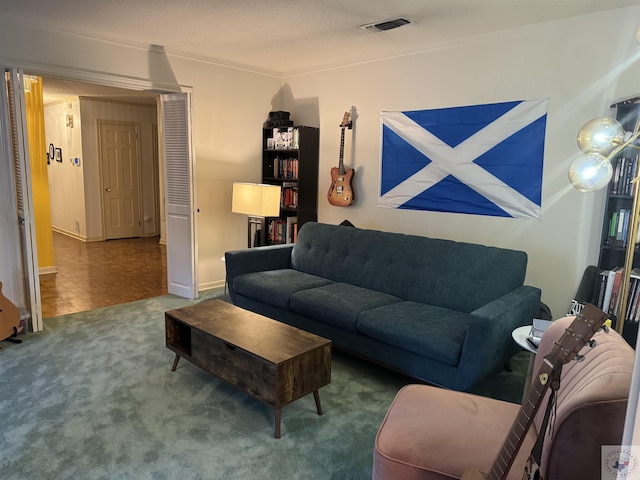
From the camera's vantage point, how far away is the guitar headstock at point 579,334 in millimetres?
1155

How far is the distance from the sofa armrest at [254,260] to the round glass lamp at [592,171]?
2565mm

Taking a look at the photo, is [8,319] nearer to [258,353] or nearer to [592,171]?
[258,353]

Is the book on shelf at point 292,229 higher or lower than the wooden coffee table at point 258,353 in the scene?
higher

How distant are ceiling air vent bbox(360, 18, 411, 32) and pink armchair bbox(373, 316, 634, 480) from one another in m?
2.49

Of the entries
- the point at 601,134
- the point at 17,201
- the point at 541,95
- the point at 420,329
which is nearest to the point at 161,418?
the point at 420,329

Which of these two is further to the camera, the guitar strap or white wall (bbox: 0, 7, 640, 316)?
white wall (bbox: 0, 7, 640, 316)

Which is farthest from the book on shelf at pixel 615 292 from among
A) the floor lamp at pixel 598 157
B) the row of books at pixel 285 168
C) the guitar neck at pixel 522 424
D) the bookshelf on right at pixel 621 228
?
the row of books at pixel 285 168

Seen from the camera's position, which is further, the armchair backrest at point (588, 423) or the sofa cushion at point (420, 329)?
the sofa cushion at point (420, 329)

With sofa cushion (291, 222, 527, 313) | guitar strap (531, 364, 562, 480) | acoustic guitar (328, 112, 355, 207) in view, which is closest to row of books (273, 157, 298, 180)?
acoustic guitar (328, 112, 355, 207)

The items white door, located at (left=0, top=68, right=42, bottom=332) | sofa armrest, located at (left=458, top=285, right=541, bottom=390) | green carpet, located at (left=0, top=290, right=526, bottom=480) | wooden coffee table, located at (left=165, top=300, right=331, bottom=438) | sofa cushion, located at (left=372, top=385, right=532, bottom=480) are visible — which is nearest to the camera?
sofa cushion, located at (left=372, top=385, right=532, bottom=480)

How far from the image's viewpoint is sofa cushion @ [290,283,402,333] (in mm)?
2934

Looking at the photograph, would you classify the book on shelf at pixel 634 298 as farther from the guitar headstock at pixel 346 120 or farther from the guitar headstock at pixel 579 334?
the guitar headstock at pixel 346 120

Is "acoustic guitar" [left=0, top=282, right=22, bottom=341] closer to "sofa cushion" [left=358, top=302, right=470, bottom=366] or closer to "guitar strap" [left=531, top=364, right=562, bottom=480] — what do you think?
"sofa cushion" [left=358, top=302, right=470, bottom=366]

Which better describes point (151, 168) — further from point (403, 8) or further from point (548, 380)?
point (548, 380)
